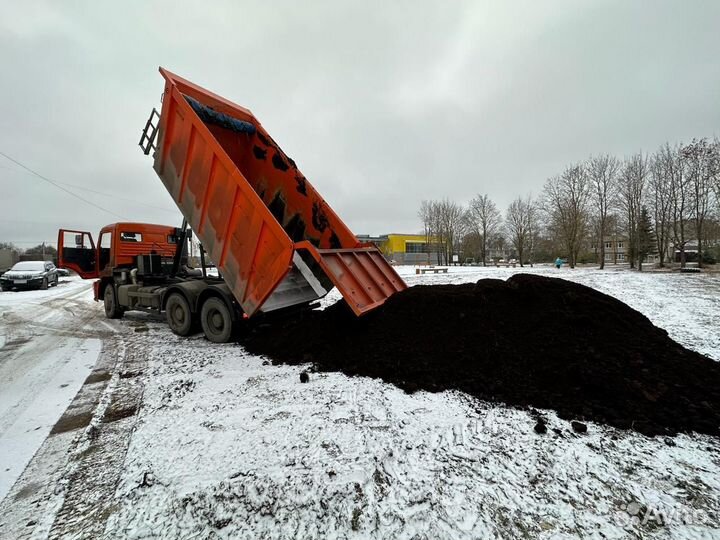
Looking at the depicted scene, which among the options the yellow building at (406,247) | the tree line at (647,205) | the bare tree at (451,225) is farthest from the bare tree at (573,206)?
the yellow building at (406,247)

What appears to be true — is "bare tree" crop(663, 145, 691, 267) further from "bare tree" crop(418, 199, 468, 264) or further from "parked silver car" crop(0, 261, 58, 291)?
"parked silver car" crop(0, 261, 58, 291)

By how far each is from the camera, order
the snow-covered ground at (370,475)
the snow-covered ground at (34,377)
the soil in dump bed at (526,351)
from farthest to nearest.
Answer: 1. the soil in dump bed at (526,351)
2. the snow-covered ground at (34,377)
3. the snow-covered ground at (370,475)

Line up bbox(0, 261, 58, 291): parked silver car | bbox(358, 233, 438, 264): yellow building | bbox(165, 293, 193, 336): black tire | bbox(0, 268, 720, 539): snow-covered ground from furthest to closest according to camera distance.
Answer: bbox(358, 233, 438, 264): yellow building → bbox(0, 261, 58, 291): parked silver car → bbox(165, 293, 193, 336): black tire → bbox(0, 268, 720, 539): snow-covered ground

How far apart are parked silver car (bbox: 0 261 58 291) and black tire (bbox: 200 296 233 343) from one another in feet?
63.7

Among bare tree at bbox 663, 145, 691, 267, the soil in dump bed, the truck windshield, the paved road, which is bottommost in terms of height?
the paved road

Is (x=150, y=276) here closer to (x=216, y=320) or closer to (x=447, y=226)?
(x=216, y=320)

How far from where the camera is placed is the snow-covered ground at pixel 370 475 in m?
1.89

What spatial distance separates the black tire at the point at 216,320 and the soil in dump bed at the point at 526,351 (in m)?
0.64

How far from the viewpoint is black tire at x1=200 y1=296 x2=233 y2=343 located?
226 inches

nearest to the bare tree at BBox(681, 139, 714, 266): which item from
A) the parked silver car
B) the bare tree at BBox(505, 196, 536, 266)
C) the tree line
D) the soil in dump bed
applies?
the tree line

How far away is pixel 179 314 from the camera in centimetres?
653

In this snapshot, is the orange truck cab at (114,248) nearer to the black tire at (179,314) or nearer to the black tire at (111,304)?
the black tire at (111,304)

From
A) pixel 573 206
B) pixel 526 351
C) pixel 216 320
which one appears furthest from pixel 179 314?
pixel 573 206

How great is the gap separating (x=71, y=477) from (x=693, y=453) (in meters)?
4.95
